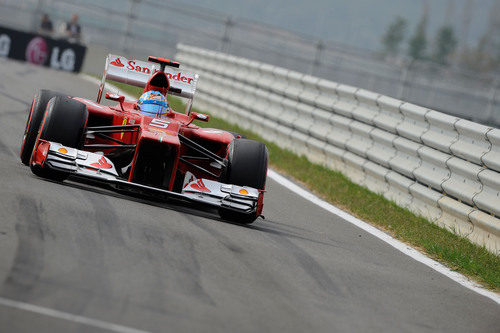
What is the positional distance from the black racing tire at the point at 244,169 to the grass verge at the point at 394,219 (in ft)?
6.05

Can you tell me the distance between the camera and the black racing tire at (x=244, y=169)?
8.89 m

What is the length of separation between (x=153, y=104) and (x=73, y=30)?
797 inches

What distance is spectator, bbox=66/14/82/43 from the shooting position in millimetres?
29203

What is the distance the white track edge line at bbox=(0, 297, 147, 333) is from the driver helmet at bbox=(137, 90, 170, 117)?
16.9ft

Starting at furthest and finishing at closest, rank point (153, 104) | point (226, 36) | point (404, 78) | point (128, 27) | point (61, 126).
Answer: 1. point (128, 27)
2. point (226, 36)
3. point (404, 78)
4. point (153, 104)
5. point (61, 126)

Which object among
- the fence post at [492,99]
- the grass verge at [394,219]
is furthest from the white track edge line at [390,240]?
the fence post at [492,99]

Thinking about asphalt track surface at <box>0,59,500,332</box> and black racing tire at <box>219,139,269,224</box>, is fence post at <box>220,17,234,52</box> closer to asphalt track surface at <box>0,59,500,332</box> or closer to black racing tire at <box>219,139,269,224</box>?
asphalt track surface at <box>0,59,500,332</box>

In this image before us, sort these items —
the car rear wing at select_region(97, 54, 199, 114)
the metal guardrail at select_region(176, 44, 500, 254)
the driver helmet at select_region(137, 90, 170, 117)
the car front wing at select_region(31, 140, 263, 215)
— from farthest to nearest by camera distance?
the car rear wing at select_region(97, 54, 199, 114) < the metal guardrail at select_region(176, 44, 500, 254) < the driver helmet at select_region(137, 90, 170, 117) < the car front wing at select_region(31, 140, 263, 215)

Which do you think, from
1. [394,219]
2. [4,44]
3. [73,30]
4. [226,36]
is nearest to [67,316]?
[394,219]

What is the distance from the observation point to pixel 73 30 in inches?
1158

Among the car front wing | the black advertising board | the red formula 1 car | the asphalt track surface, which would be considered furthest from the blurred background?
the asphalt track surface

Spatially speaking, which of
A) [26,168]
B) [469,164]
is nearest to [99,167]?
[26,168]

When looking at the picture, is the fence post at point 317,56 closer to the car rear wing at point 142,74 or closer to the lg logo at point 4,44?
the lg logo at point 4,44

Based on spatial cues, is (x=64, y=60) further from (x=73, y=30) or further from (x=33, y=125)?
(x=33, y=125)
